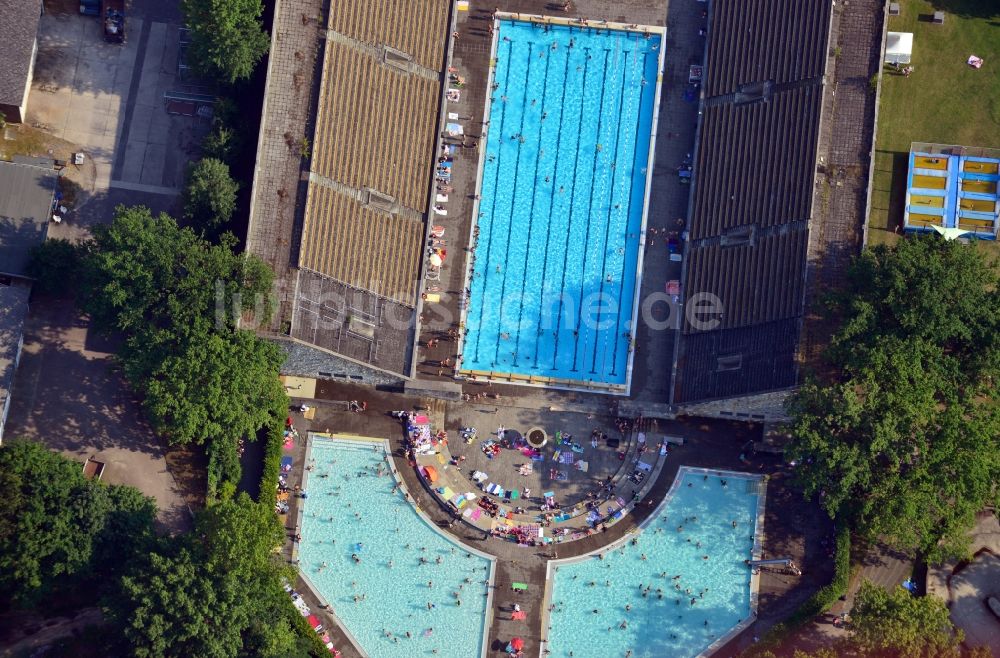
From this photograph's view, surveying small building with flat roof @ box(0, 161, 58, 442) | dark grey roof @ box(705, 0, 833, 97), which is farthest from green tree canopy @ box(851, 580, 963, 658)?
small building with flat roof @ box(0, 161, 58, 442)

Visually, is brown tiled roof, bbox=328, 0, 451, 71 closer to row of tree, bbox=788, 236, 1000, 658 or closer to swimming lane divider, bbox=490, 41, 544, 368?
swimming lane divider, bbox=490, 41, 544, 368

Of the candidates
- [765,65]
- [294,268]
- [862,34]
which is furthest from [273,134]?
[862,34]

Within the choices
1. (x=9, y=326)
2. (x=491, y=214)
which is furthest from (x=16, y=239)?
(x=491, y=214)

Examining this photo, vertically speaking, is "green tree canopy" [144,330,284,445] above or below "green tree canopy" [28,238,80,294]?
below

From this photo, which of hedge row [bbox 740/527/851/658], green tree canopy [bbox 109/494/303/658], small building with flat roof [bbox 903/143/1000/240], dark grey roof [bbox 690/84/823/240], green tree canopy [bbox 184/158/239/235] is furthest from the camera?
small building with flat roof [bbox 903/143/1000/240]

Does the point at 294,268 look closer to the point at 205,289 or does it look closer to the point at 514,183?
the point at 205,289

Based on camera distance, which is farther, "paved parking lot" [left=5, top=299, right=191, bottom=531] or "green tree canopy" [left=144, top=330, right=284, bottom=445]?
"paved parking lot" [left=5, top=299, right=191, bottom=531]

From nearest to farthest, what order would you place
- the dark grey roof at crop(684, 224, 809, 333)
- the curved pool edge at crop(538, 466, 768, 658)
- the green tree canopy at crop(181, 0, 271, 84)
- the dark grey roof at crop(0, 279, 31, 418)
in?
the green tree canopy at crop(181, 0, 271, 84) < the dark grey roof at crop(684, 224, 809, 333) < the dark grey roof at crop(0, 279, 31, 418) < the curved pool edge at crop(538, 466, 768, 658)
